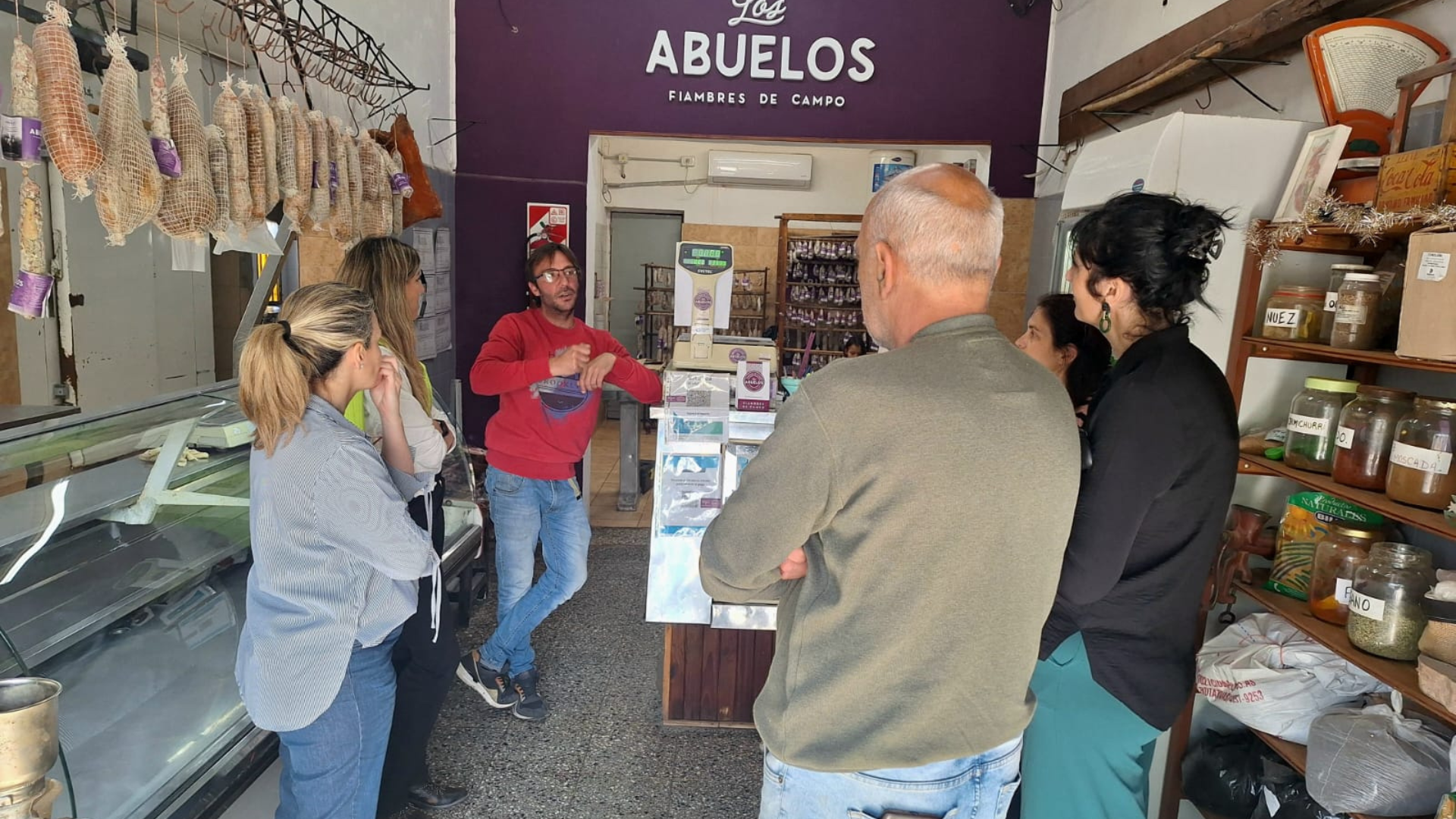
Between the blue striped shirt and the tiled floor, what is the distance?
245 centimetres

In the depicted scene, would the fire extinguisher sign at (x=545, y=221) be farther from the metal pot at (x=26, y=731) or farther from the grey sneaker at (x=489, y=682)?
the metal pot at (x=26, y=731)

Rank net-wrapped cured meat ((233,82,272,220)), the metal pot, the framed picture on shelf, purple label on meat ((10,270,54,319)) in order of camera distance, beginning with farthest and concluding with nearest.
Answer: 1. net-wrapped cured meat ((233,82,272,220))
2. the framed picture on shelf
3. purple label on meat ((10,270,54,319))
4. the metal pot

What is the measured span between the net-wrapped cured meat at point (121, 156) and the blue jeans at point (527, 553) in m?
1.42

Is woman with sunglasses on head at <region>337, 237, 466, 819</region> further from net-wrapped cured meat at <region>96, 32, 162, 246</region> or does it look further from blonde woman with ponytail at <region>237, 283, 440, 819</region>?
net-wrapped cured meat at <region>96, 32, 162, 246</region>

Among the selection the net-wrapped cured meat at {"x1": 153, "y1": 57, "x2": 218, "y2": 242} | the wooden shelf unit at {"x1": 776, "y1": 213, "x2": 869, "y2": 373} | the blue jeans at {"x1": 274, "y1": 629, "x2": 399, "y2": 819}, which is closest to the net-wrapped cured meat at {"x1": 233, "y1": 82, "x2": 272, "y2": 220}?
the net-wrapped cured meat at {"x1": 153, "y1": 57, "x2": 218, "y2": 242}

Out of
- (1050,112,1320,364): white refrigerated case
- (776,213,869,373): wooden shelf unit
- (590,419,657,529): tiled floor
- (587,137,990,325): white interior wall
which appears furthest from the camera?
(587,137,990,325): white interior wall

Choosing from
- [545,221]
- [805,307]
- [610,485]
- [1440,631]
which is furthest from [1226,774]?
[805,307]

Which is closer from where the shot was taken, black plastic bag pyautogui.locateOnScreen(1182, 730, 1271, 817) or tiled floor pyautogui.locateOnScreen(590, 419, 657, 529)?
black plastic bag pyautogui.locateOnScreen(1182, 730, 1271, 817)

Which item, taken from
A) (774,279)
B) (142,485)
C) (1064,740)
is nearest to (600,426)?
(774,279)

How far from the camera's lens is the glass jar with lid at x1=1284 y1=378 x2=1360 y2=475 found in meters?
2.04

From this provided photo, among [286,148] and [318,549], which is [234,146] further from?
[318,549]

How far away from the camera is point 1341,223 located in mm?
1881

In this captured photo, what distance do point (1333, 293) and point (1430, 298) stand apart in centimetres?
44

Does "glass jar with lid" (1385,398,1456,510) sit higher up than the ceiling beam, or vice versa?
the ceiling beam
